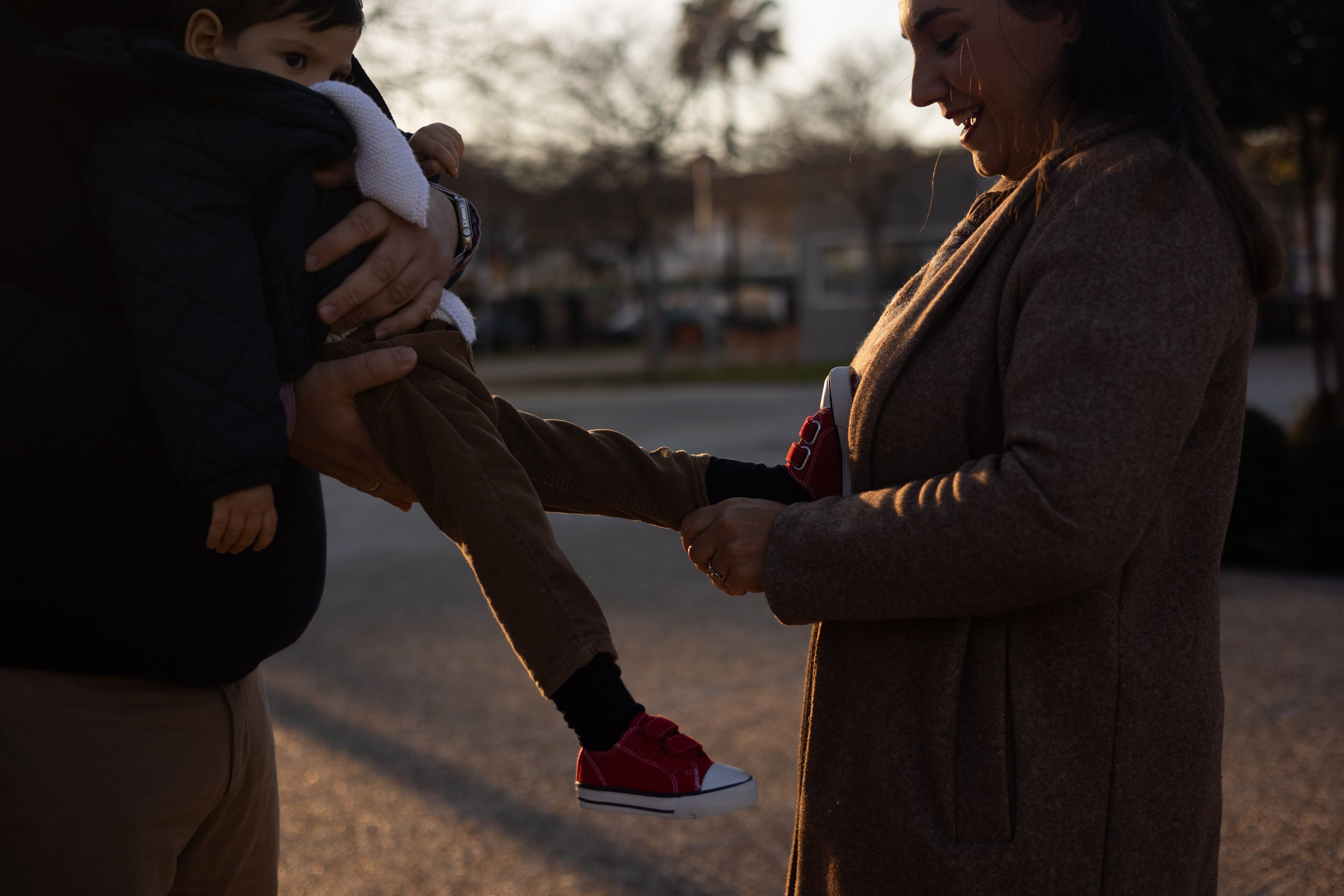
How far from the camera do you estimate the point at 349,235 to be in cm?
169

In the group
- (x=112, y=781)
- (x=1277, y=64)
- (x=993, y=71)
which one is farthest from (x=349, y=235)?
(x=1277, y=64)

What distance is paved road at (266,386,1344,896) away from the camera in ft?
11.8

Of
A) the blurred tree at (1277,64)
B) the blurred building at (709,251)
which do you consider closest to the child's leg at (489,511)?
the blurred tree at (1277,64)

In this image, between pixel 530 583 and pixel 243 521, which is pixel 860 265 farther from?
pixel 243 521

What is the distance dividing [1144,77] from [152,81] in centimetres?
125

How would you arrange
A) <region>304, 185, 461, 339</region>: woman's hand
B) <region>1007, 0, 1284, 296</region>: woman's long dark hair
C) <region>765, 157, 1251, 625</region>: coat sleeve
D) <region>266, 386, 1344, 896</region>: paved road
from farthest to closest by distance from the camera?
<region>266, 386, 1344, 896</region>: paved road < <region>304, 185, 461, 339</region>: woman's hand < <region>1007, 0, 1284, 296</region>: woman's long dark hair < <region>765, 157, 1251, 625</region>: coat sleeve

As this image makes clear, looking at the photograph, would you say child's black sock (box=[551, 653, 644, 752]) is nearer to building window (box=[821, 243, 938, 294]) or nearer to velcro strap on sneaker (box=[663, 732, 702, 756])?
velcro strap on sneaker (box=[663, 732, 702, 756])

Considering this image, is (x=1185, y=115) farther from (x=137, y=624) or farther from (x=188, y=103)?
(x=137, y=624)

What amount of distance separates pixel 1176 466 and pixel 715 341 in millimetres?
34959

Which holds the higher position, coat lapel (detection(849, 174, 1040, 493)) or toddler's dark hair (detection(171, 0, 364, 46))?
toddler's dark hair (detection(171, 0, 364, 46))

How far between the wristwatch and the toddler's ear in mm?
380

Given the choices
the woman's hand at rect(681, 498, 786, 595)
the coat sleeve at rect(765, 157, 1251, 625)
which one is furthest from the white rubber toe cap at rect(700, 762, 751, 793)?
the coat sleeve at rect(765, 157, 1251, 625)

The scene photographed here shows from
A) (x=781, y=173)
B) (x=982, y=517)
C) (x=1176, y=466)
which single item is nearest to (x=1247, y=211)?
(x=1176, y=466)

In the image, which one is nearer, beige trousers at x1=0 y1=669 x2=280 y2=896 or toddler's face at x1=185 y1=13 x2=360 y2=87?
beige trousers at x1=0 y1=669 x2=280 y2=896
